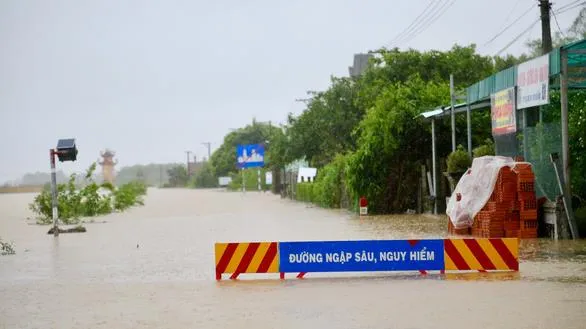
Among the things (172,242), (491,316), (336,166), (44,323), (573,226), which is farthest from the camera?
(336,166)

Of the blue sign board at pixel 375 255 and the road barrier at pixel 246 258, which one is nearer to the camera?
the blue sign board at pixel 375 255

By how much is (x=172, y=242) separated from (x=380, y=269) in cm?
1082

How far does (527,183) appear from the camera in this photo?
2047cm

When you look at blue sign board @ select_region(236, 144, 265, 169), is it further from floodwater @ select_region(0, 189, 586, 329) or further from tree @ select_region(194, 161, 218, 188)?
floodwater @ select_region(0, 189, 586, 329)

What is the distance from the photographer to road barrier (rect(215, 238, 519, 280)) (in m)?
14.4

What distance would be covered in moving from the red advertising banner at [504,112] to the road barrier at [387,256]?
31.1ft

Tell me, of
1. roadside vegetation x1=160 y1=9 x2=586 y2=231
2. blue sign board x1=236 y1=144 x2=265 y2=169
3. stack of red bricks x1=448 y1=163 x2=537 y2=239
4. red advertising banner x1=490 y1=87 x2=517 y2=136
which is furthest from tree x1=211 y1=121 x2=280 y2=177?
stack of red bricks x1=448 y1=163 x2=537 y2=239

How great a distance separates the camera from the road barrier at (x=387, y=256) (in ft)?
47.3

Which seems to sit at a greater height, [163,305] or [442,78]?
[442,78]

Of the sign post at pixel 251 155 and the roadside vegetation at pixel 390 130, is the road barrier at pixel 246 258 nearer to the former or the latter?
the roadside vegetation at pixel 390 130

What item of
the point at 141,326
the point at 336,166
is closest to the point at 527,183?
the point at 141,326

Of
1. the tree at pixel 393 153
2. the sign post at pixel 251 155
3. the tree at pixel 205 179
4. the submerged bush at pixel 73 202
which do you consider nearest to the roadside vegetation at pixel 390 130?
the tree at pixel 393 153

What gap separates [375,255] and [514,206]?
7239 mm

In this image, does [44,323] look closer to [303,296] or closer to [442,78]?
[303,296]
